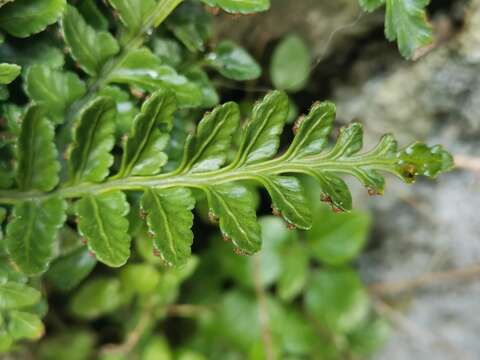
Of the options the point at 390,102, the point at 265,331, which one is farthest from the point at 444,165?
the point at 265,331

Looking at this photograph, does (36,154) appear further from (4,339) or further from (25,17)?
(4,339)

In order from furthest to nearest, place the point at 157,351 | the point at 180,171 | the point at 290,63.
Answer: the point at 157,351 < the point at 290,63 < the point at 180,171

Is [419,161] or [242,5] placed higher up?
[242,5]

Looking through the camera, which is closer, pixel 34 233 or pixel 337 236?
pixel 34 233

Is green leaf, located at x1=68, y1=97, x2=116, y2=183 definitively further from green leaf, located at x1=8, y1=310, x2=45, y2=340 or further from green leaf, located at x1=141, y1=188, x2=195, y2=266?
green leaf, located at x1=8, y1=310, x2=45, y2=340

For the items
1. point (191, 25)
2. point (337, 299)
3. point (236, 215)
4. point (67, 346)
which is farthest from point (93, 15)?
point (337, 299)

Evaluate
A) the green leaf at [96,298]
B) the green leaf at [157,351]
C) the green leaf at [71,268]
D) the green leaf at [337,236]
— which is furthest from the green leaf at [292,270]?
the green leaf at [71,268]

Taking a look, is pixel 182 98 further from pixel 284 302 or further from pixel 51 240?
pixel 284 302
